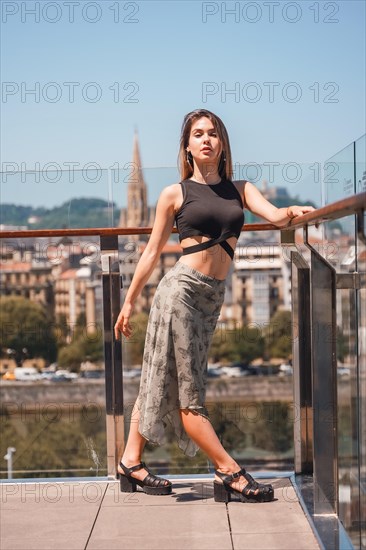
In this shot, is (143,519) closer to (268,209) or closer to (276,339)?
(268,209)

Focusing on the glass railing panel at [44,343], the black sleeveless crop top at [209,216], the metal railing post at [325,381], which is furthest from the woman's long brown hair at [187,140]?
the glass railing panel at [44,343]

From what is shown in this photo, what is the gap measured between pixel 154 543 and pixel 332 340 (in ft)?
2.48

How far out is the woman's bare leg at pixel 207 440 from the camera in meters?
3.07

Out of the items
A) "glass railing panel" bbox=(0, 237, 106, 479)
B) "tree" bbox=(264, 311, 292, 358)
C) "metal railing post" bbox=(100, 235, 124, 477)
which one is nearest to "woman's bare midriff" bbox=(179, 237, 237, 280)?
"metal railing post" bbox=(100, 235, 124, 477)

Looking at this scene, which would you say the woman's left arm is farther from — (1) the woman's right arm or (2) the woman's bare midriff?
(1) the woman's right arm

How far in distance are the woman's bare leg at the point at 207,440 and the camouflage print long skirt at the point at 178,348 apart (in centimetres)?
3

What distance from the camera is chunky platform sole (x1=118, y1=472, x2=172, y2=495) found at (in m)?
3.21

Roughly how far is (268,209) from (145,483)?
1.01 m

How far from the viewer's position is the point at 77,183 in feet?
12.1

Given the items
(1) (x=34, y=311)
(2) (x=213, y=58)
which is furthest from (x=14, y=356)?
(2) (x=213, y=58)

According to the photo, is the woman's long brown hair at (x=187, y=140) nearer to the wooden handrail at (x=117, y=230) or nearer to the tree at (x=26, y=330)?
the wooden handrail at (x=117, y=230)

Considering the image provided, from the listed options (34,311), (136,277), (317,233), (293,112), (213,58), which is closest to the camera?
(317,233)

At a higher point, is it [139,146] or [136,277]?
[139,146]

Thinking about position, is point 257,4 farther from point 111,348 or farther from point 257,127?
point 257,127
